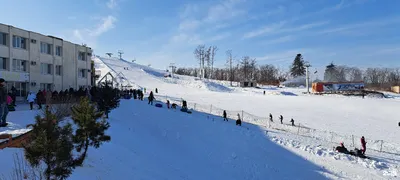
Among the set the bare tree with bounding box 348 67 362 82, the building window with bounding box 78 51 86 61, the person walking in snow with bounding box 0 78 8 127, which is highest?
the bare tree with bounding box 348 67 362 82

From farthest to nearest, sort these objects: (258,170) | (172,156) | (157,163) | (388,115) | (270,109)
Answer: (270,109)
(388,115)
(258,170)
(172,156)
(157,163)

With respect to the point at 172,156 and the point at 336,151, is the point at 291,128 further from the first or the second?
the point at 172,156

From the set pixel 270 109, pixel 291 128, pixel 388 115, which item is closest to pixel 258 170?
pixel 291 128

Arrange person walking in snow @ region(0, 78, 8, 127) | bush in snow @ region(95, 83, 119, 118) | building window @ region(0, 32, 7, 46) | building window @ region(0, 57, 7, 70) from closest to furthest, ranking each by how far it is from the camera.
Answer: person walking in snow @ region(0, 78, 8, 127) < bush in snow @ region(95, 83, 119, 118) < building window @ region(0, 32, 7, 46) < building window @ region(0, 57, 7, 70)

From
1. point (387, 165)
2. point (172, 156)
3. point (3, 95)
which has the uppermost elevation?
point (3, 95)

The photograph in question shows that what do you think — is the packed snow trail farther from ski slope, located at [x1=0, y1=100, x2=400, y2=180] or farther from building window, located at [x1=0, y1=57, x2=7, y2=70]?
building window, located at [x1=0, y1=57, x2=7, y2=70]

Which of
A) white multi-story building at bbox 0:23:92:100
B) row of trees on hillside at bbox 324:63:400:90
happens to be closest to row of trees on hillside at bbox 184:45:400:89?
row of trees on hillside at bbox 324:63:400:90

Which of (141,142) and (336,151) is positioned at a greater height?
(141,142)

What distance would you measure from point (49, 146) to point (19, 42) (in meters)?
28.4

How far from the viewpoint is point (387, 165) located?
17016mm

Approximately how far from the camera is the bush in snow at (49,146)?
589 centimetres

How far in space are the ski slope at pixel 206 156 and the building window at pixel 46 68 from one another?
15130 millimetres

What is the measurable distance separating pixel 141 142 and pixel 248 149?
6958mm

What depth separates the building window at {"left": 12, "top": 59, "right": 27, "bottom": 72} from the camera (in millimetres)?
29125
